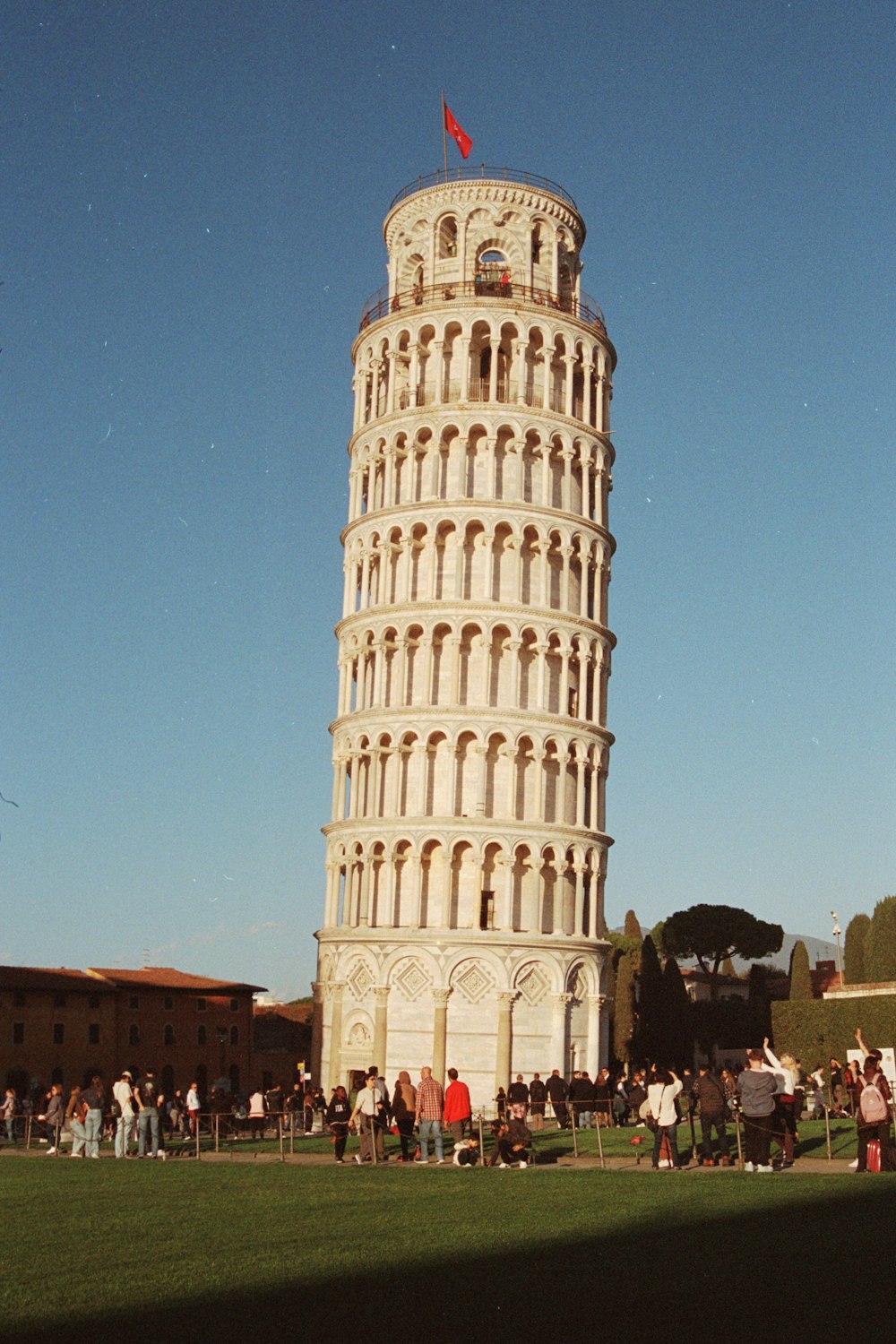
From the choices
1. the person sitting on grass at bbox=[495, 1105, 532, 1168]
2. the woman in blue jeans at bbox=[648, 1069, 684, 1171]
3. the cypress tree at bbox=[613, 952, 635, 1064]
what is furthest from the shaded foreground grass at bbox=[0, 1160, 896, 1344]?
the cypress tree at bbox=[613, 952, 635, 1064]

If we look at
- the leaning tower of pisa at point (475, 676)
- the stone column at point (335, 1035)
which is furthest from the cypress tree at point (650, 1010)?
the stone column at point (335, 1035)

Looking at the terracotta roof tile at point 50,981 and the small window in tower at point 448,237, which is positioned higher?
the small window in tower at point 448,237

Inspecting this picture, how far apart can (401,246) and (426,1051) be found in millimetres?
34864

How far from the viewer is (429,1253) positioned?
14.2 meters

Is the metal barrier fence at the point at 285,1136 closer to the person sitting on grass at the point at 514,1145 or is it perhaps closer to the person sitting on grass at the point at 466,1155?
the person sitting on grass at the point at 466,1155

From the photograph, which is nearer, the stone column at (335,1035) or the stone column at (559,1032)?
the stone column at (559,1032)

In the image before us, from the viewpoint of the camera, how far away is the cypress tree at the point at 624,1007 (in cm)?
8562

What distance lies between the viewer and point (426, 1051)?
171 ft

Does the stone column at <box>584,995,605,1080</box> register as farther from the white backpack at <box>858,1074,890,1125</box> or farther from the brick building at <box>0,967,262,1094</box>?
the white backpack at <box>858,1074,890,1125</box>

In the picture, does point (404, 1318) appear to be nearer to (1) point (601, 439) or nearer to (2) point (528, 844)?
(2) point (528, 844)

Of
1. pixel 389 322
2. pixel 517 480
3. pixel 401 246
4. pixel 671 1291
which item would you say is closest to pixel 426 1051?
pixel 517 480

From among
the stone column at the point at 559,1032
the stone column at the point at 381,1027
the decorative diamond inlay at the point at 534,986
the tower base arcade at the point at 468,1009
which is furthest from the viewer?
the decorative diamond inlay at the point at 534,986

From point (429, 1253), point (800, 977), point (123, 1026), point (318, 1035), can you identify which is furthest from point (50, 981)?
point (429, 1253)

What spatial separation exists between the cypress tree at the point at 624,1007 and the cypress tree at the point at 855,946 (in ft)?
43.9
